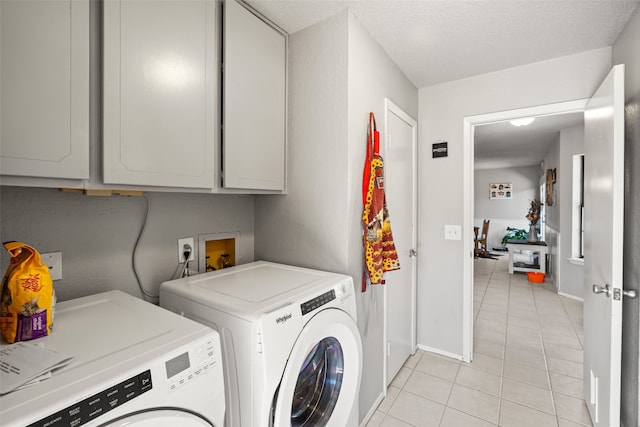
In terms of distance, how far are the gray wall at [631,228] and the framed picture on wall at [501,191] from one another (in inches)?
288

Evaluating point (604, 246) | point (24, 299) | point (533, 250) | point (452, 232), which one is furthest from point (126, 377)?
point (533, 250)

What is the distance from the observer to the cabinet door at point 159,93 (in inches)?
38.5

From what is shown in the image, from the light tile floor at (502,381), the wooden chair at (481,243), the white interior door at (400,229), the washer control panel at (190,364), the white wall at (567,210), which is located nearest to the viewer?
the washer control panel at (190,364)

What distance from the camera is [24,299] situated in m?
0.79

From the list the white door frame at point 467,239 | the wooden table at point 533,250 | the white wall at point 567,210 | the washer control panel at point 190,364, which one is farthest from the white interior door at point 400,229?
the wooden table at point 533,250

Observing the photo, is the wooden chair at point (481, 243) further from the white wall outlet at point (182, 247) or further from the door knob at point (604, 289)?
the white wall outlet at point (182, 247)

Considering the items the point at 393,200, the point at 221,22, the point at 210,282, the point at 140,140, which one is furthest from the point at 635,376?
the point at 221,22

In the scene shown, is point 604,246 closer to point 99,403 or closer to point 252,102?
point 252,102

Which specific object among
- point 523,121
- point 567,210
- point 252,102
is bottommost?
point 567,210

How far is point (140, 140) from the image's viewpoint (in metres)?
1.05

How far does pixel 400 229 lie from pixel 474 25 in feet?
4.48

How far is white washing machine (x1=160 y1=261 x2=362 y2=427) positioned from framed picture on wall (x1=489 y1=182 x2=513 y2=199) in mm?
8395

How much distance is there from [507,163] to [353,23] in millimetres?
7362

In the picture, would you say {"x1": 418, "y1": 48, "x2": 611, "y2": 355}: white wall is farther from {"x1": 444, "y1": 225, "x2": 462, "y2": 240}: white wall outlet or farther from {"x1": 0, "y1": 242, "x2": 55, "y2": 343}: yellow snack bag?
{"x1": 0, "y1": 242, "x2": 55, "y2": 343}: yellow snack bag
